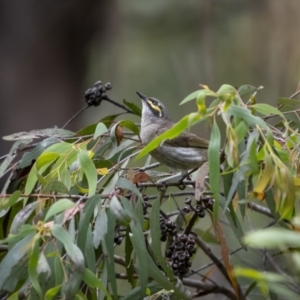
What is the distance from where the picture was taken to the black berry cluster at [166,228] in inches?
70.7

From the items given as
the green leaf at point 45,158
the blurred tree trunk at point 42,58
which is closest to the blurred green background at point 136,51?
the blurred tree trunk at point 42,58

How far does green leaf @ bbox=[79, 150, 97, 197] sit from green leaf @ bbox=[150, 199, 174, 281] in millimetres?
215

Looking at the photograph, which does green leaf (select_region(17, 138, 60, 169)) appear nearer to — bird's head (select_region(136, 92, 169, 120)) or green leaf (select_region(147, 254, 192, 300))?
green leaf (select_region(147, 254, 192, 300))

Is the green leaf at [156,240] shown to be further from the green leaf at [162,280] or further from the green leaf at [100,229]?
the green leaf at [100,229]

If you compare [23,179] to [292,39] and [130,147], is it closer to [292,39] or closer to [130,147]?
[130,147]

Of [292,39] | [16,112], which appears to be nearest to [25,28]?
[16,112]

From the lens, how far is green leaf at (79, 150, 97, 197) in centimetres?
157

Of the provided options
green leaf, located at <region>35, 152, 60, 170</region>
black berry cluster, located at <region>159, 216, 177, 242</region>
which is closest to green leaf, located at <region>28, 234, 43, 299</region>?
green leaf, located at <region>35, 152, 60, 170</region>

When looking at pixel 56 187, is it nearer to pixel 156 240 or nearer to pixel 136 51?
pixel 156 240

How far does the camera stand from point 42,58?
3754 millimetres

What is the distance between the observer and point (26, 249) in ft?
4.42

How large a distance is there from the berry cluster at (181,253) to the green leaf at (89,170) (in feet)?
0.98

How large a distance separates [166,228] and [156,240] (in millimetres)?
114

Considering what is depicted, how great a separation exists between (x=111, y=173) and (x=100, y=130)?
5.2 inches
